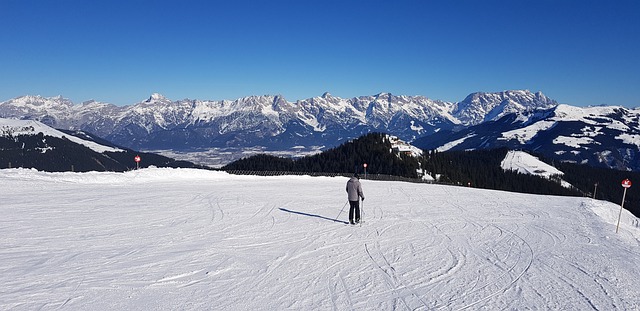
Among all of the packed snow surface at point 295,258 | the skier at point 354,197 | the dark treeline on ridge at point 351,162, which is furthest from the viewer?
the dark treeline on ridge at point 351,162

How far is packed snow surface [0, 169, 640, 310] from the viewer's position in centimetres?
763

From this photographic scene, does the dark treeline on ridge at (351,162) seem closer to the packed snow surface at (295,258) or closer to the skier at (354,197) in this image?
the packed snow surface at (295,258)

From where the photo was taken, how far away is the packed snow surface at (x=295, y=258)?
7.63 m

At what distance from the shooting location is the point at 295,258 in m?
10.4

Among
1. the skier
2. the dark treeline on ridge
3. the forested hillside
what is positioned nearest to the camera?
the skier

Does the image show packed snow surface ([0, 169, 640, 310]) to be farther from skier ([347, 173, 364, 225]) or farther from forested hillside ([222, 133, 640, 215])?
forested hillside ([222, 133, 640, 215])

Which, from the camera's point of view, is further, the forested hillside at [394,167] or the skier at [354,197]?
the forested hillside at [394,167]

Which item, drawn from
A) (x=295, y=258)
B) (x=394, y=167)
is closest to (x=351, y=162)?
(x=394, y=167)

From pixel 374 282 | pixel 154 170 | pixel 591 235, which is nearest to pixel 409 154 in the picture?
pixel 154 170

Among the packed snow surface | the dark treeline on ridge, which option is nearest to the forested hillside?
the dark treeline on ridge

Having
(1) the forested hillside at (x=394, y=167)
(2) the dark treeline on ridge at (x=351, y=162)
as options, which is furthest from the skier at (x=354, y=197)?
(2) the dark treeline on ridge at (x=351, y=162)

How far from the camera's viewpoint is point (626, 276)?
386 inches

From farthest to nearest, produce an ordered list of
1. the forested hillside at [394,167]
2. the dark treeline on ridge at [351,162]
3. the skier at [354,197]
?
the forested hillside at [394,167] < the dark treeline on ridge at [351,162] < the skier at [354,197]

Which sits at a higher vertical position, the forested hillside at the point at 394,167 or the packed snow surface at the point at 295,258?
the forested hillside at the point at 394,167
